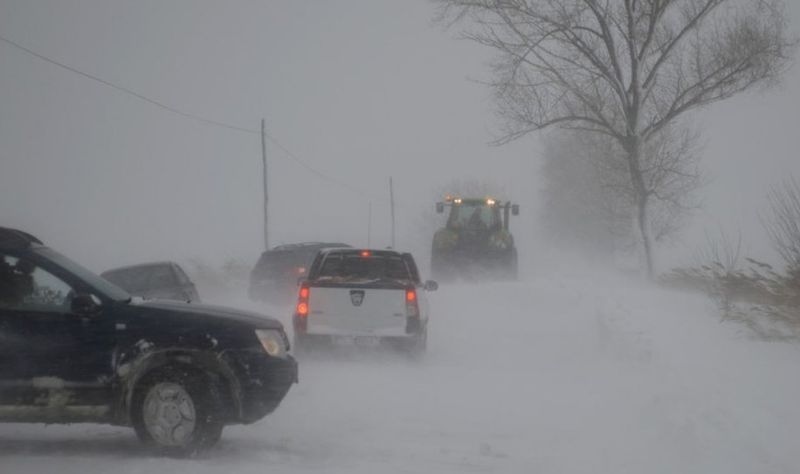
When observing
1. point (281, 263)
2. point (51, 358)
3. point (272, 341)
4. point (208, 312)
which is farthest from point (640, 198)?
point (51, 358)

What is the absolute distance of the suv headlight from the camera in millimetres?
7715

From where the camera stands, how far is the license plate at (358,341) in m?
12.7

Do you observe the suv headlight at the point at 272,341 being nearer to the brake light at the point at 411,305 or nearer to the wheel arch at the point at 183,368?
the wheel arch at the point at 183,368

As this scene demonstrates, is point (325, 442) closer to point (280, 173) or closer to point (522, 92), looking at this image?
point (522, 92)

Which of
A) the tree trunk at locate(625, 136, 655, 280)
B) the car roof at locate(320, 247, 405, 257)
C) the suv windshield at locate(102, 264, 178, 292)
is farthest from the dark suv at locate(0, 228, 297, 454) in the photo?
the tree trunk at locate(625, 136, 655, 280)

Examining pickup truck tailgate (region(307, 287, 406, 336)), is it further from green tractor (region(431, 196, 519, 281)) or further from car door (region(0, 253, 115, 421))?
green tractor (region(431, 196, 519, 281))

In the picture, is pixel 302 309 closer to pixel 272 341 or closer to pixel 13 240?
pixel 272 341

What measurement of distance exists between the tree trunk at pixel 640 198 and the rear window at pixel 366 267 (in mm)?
12564

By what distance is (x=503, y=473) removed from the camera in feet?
22.9

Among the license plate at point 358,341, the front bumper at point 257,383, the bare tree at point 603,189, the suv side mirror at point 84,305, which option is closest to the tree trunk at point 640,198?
the bare tree at point 603,189

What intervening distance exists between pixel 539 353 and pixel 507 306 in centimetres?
592

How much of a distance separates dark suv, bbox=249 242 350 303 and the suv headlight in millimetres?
14679

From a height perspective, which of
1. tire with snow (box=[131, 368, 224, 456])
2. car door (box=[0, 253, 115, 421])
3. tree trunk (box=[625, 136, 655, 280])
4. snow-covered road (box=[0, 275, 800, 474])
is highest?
tree trunk (box=[625, 136, 655, 280])

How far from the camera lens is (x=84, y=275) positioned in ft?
24.9
